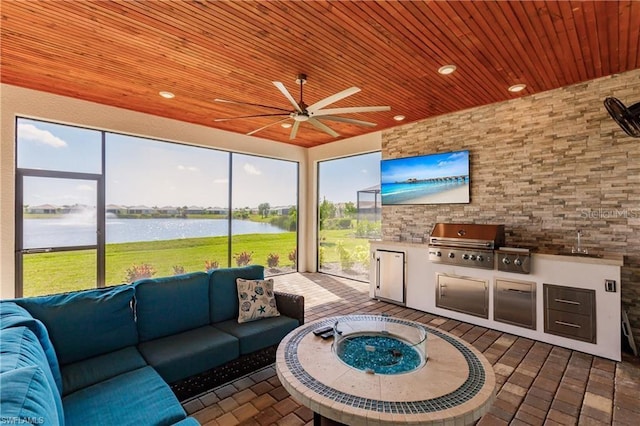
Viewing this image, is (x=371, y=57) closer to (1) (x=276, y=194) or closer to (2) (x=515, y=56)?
(2) (x=515, y=56)

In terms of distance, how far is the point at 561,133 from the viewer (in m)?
3.70

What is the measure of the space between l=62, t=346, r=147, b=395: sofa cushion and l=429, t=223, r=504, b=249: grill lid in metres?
3.81

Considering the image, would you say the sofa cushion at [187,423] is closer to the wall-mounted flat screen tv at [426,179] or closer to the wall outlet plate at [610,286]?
the wall outlet plate at [610,286]

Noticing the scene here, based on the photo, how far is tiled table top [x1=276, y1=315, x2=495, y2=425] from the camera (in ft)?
4.68

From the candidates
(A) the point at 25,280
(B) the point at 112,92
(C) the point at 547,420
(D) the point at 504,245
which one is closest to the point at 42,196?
(A) the point at 25,280

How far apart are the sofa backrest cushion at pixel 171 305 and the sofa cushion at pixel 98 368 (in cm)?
25

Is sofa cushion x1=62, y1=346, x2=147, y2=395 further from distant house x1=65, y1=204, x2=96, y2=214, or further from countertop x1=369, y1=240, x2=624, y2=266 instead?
countertop x1=369, y1=240, x2=624, y2=266

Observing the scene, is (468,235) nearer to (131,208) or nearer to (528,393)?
(528,393)

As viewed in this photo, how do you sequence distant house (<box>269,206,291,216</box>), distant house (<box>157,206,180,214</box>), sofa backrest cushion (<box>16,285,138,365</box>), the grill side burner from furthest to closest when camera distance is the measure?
distant house (<box>269,206,291,216</box>)
distant house (<box>157,206,180,214</box>)
the grill side burner
sofa backrest cushion (<box>16,285,138,365</box>)

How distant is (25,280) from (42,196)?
44.5 inches

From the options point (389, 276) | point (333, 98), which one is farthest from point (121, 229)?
point (389, 276)

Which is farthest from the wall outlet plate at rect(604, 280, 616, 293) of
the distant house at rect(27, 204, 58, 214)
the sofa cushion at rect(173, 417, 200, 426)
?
the distant house at rect(27, 204, 58, 214)

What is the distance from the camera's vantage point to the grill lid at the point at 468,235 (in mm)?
3852

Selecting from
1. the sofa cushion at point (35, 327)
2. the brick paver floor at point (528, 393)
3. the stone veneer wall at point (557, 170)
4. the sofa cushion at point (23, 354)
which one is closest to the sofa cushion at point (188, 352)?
the brick paver floor at point (528, 393)
